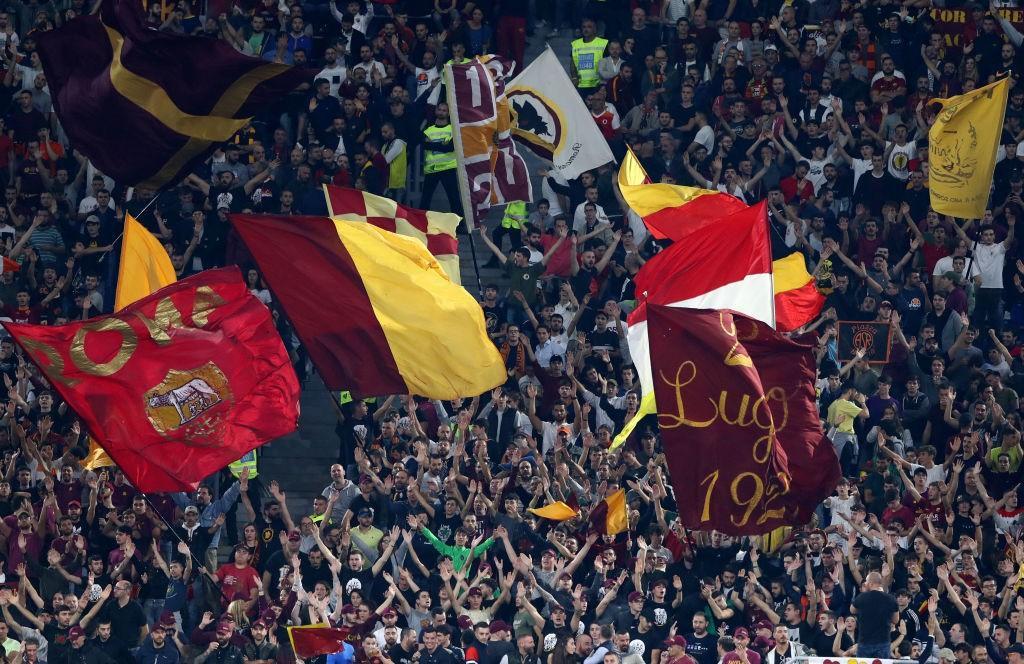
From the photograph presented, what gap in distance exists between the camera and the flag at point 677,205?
2508 centimetres

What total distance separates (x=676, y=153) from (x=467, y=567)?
25.0 feet

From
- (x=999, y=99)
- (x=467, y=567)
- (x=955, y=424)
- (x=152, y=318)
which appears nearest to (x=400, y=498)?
(x=467, y=567)

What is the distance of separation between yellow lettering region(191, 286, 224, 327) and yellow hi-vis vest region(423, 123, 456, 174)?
8.06m

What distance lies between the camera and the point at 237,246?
92.6ft

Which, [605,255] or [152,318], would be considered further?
[605,255]

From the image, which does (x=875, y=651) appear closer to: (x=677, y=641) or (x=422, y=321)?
(x=677, y=641)

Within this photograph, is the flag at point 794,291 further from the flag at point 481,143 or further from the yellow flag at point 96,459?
the yellow flag at point 96,459

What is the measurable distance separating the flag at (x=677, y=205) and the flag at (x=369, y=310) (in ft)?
11.1

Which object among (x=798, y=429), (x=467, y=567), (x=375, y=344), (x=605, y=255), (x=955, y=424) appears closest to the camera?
(x=798, y=429)

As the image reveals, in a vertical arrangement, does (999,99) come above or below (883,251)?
above

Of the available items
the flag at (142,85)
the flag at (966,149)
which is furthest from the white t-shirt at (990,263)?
the flag at (142,85)

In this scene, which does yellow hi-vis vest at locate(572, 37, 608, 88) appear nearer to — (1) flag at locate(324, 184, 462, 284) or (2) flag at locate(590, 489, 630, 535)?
(1) flag at locate(324, 184, 462, 284)

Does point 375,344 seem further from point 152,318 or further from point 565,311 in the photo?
point 565,311

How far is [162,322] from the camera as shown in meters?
21.5
